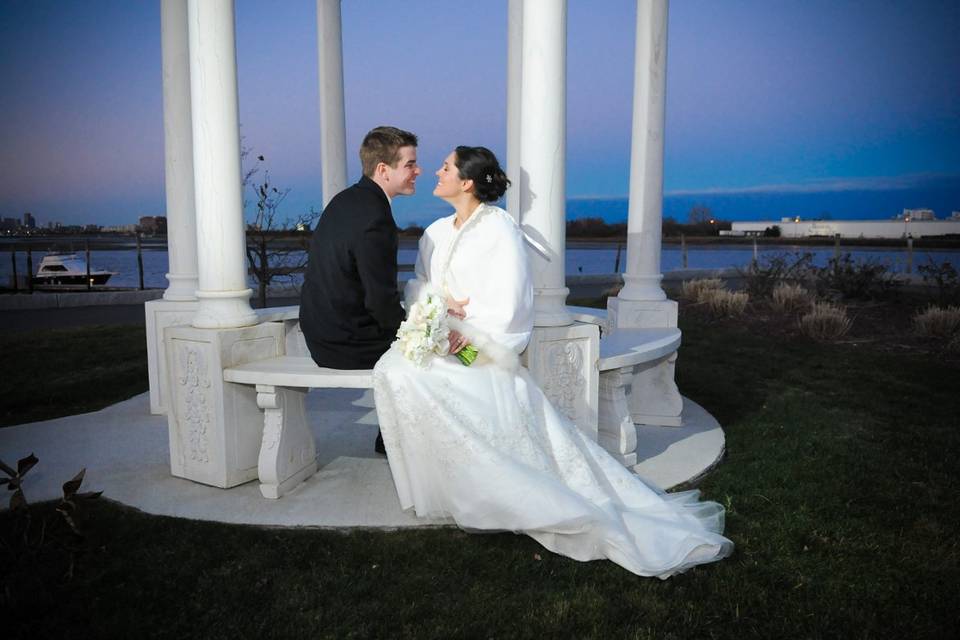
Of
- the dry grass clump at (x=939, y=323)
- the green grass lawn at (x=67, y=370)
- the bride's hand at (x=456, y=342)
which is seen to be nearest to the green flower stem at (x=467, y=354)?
the bride's hand at (x=456, y=342)

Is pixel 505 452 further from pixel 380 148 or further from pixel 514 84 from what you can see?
pixel 514 84

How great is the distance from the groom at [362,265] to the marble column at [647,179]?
10.3ft

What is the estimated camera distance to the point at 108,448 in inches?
229

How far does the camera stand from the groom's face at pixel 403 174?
15.7 ft

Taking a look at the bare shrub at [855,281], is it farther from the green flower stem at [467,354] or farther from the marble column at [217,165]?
the marble column at [217,165]

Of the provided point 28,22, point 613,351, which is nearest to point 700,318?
point 613,351

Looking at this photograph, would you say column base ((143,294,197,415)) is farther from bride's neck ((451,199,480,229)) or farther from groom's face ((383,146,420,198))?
bride's neck ((451,199,480,229))

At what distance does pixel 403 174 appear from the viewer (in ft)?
15.8

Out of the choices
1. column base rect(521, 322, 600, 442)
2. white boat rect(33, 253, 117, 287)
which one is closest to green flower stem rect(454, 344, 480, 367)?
column base rect(521, 322, 600, 442)

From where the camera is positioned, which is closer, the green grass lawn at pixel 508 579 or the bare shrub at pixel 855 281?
the green grass lawn at pixel 508 579

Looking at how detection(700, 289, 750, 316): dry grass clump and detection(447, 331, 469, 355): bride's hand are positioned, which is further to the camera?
detection(700, 289, 750, 316): dry grass clump

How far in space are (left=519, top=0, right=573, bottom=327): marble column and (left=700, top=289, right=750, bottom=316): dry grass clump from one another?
11.1 meters

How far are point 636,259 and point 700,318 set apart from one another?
896 cm

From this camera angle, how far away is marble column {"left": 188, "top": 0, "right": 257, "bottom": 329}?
4816mm
